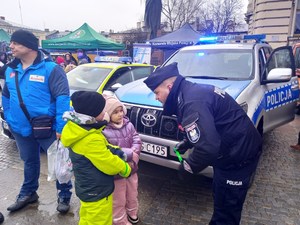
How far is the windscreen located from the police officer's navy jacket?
6.20 feet

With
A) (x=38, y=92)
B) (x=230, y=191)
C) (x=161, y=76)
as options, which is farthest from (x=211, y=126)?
(x=38, y=92)

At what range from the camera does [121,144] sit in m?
2.49

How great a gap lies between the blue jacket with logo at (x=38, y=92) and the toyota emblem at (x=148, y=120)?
37.5 inches

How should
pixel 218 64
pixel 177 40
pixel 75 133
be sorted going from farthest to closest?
1. pixel 177 40
2. pixel 218 64
3. pixel 75 133

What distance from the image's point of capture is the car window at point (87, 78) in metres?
4.97

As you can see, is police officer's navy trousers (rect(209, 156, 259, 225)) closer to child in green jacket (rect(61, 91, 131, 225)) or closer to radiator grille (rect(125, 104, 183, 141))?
child in green jacket (rect(61, 91, 131, 225))

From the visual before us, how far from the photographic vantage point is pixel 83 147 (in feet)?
6.47

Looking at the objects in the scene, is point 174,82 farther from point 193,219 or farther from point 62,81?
point 193,219

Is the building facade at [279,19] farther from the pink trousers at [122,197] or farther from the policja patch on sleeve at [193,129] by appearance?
the policja patch on sleeve at [193,129]

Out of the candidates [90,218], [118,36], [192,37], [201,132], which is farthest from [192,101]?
[118,36]

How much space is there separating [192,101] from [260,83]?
2.32 metres

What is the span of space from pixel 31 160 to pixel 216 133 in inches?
86.5

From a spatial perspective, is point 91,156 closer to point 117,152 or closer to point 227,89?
point 117,152

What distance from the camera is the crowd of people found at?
1.77 meters
